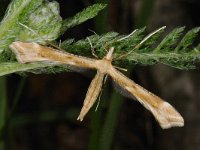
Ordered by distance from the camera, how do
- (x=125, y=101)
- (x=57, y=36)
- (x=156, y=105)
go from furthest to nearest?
(x=125, y=101) → (x=156, y=105) → (x=57, y=36)

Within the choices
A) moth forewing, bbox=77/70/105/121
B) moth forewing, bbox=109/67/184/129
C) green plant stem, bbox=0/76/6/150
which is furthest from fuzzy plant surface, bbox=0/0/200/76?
green plant stem, bbox=0/76/6/150

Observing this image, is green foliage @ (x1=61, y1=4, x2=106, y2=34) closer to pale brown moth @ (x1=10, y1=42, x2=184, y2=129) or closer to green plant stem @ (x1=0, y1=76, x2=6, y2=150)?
pale brown moth @ (x1=10, y1=42, x2=184, y2=129)

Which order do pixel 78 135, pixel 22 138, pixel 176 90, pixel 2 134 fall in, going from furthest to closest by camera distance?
pixel 78 135, pixel 22 138, pixel 176 90, pixel 2 134

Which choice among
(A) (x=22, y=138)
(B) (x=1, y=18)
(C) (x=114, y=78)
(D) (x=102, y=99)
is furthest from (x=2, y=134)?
(A) (x=22, y=138)

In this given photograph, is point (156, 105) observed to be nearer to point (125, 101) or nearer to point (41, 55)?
point (41, 55)

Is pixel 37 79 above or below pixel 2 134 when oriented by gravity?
above

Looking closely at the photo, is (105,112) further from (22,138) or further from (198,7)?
(198,7)

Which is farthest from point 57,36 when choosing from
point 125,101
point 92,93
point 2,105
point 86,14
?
point 125,101

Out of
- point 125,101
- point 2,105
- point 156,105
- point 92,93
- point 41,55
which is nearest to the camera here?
point 41,55
